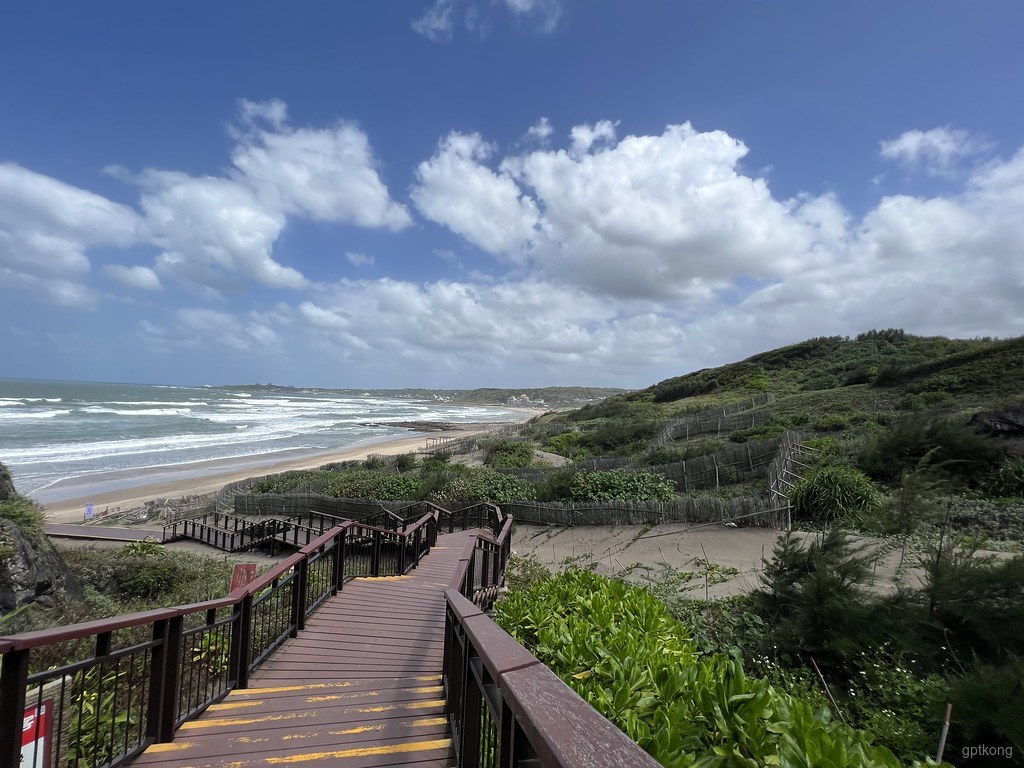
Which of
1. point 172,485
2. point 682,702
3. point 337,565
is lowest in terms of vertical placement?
point 172,485

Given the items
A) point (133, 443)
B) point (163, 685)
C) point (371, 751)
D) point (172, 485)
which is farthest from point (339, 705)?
point (133, 443)

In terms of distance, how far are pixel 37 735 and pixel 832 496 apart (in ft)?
40.4

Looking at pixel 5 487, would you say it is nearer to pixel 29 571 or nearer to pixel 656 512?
pixel 29 571

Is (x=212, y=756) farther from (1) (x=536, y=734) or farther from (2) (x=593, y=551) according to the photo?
(2) (x=593, y=551)

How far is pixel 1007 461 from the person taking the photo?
10.6 m

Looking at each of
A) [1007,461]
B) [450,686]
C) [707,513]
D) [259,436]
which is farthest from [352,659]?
[259,436]

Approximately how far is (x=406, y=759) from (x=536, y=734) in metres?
2.39

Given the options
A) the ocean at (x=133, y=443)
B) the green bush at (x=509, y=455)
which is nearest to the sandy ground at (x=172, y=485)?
the ocean at (x=133, y=443)

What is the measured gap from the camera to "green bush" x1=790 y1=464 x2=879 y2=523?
10500 mm

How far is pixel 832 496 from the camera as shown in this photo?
10.8m

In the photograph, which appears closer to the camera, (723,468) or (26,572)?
(26,572)

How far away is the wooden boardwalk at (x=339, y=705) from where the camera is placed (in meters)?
3.13

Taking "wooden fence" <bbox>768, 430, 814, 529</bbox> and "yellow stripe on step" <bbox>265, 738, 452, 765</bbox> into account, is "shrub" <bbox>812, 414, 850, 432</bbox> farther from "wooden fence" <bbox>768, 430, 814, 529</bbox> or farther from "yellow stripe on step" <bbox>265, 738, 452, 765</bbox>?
"yellow stripe on step" <bbox>265, 738, 452, 765</bbox>

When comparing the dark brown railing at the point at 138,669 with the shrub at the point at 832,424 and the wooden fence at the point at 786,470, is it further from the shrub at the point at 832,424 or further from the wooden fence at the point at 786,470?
the shrub at the point at 832,424
